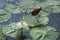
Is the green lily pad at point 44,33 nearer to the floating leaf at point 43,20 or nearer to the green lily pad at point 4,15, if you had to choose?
the floating leaf at point 43,20

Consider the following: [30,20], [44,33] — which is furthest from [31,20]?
[44,33]

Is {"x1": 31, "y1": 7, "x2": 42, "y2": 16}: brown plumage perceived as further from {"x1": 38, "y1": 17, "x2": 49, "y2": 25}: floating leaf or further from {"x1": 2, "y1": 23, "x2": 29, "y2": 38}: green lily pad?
{"x1": 2, "y1": 23, "x2": 29, "y2": 38}: green lily pad

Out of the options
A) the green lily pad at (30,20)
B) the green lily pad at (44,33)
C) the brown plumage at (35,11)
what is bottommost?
the green lily pad at (44,33)

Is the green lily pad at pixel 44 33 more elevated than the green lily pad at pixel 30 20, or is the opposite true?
the green lily pad at pixel 30 20

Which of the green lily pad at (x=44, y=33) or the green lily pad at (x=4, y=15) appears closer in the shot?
the green lily pad at (x=44, y=33)

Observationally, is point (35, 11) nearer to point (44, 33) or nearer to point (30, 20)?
point (30, 20)

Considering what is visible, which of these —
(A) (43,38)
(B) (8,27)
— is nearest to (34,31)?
(A) (43,38)

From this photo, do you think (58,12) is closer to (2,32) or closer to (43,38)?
(43,38)

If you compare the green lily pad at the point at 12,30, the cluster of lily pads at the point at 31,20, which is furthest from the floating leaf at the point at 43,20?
the green lily pad at the point at 12,30
